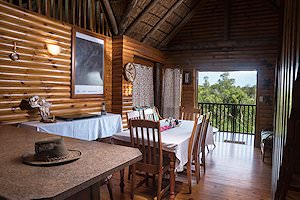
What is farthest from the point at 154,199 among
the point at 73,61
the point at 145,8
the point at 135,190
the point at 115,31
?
the point at 145,8

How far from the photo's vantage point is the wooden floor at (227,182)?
9.62 ft

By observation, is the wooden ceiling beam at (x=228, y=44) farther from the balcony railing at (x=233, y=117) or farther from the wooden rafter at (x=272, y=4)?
Result: the balcony railing at (x=233, y=117)

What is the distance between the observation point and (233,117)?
281 inches

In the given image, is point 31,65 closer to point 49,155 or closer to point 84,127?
point 84,127

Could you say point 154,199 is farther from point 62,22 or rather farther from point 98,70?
point 62,22

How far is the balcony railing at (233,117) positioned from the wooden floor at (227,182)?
2.39 metres

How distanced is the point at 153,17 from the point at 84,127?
3327 mm

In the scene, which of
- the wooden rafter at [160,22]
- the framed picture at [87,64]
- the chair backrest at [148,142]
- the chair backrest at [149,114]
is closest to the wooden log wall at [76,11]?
the framed picture at [87,64]

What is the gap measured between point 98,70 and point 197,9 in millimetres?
Answer: 3758

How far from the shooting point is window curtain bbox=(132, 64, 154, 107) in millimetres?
5737

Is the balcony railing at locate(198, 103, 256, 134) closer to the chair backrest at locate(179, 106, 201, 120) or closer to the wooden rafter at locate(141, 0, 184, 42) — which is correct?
the chair backrest at locate(179, 106, 201, 120)

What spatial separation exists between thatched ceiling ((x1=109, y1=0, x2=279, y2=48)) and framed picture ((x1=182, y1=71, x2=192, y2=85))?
1108mm

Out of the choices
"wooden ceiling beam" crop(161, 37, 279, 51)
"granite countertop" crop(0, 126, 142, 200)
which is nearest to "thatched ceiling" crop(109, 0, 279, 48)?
"wooden ceiling beam" crop(161, 37, 279, 51)

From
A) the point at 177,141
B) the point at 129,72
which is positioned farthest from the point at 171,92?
the point at 177,141
